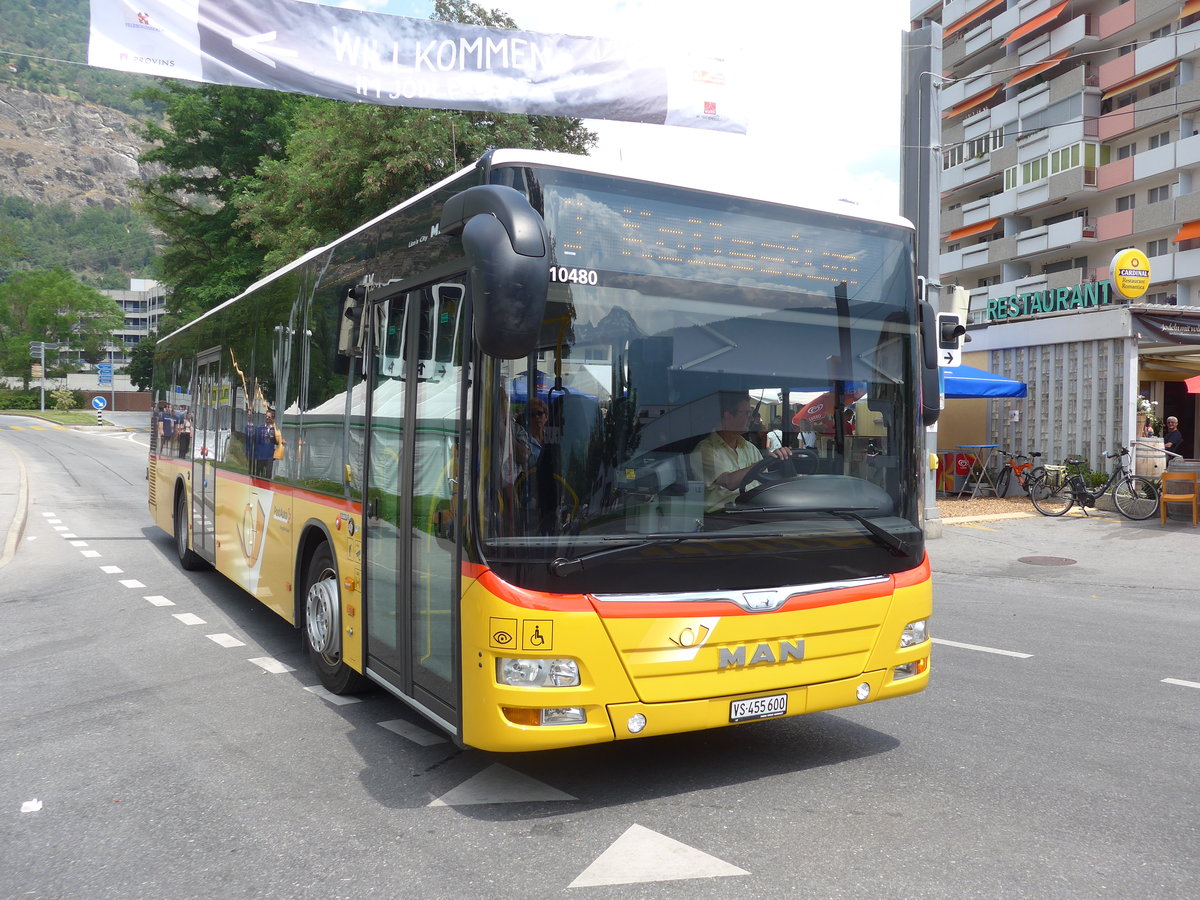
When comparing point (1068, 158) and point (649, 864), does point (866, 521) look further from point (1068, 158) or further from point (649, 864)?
point (1068, 158)

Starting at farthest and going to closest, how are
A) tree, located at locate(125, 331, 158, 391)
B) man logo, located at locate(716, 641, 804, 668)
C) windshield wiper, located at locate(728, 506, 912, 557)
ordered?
1. tree, located at locate(125, 331, 158, 391)
2. windshield wiper, located at locate(728, 506, 912, 557)
3. man logo, located at locate(716, 641, 804, 668)

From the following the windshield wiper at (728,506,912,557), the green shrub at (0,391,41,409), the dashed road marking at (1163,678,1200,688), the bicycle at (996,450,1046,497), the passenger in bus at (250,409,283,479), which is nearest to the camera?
the windshield wiper at (728,506,912,557)

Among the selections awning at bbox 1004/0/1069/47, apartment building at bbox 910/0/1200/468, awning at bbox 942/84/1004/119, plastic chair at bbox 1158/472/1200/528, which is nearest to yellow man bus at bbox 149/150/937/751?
plastic chair at bbox 1158/472/1200/528

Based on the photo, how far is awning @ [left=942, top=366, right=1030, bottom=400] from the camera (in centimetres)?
1867

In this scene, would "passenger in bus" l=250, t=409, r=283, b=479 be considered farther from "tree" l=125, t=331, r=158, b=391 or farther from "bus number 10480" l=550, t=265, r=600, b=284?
"tree" l=125, t=331, r=158, b=391

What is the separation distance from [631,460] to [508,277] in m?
1.01

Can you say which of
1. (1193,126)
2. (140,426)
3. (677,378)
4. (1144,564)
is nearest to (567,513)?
(677,378)

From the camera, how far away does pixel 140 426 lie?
6838cm

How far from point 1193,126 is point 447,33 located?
38939 mm

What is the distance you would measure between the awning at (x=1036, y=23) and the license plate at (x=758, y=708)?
49.4m

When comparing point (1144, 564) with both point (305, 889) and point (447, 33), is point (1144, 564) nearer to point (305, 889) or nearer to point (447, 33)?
point (447, 33)

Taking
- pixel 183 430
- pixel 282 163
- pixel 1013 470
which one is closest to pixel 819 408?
pixel 183 430

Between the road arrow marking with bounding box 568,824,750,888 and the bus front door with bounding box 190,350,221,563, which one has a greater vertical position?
the bus front door with bounding box 190,350,221,563

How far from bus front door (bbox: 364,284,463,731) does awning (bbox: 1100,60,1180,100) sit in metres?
44.0
